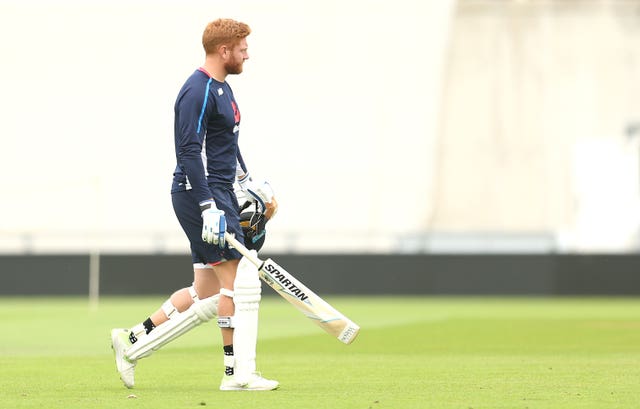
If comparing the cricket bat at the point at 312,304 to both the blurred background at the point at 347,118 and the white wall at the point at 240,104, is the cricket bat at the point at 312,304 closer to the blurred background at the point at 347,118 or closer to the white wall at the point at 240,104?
the blurred background at the point at 347,118

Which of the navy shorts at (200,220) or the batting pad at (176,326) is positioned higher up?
the navy shorts at (200,220)

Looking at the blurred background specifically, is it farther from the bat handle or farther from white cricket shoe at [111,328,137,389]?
the bat handle

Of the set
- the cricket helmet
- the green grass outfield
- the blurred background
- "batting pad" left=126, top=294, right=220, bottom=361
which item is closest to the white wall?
the blurred background

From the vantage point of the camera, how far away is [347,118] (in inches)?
1346

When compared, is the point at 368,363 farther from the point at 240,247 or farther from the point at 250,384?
the point at 240,247

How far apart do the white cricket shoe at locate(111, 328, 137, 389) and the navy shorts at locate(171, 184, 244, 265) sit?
70 centimetres

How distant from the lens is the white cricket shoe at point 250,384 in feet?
25.9

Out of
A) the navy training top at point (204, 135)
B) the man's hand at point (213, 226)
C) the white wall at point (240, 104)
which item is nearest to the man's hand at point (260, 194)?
the navy training top at point (204, 135)

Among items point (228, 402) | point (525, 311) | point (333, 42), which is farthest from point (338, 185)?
point (228, 402)

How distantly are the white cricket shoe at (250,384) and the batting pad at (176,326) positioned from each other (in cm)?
42

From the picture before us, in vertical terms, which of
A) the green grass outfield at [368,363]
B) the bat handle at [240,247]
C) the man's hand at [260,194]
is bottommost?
the green grass outfield at [368,363]

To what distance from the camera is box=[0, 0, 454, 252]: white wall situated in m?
33.4

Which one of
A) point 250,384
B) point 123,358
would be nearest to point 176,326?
point 123,358

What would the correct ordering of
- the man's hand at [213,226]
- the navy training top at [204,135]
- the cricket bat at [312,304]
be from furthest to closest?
1. the cricket bat at [312,304]
2. the navy training top at [204,135]
3. the man's hand at [213,226]
